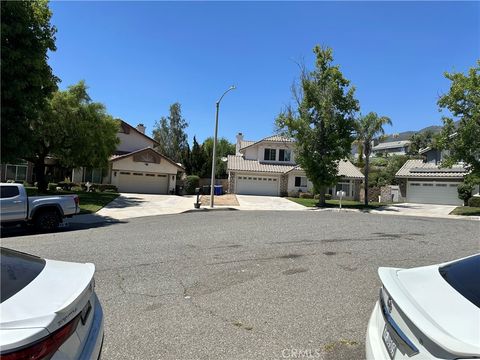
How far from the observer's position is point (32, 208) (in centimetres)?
1423

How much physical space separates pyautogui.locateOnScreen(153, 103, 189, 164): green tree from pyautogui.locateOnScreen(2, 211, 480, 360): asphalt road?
177 feet

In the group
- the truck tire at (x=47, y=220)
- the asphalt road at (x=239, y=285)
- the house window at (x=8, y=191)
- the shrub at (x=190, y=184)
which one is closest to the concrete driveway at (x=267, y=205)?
the shrub at (x=190, y=184)

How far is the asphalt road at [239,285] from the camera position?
175 inches

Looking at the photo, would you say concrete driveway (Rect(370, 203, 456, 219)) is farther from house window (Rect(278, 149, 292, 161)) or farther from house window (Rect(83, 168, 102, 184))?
house window (Rect(83, 168, 102, 184))

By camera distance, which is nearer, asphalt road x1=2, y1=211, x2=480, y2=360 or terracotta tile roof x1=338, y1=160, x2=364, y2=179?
asphalt road x1=2, y1=211, x2=480, y2=360

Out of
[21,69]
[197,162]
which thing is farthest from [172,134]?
[21,69]

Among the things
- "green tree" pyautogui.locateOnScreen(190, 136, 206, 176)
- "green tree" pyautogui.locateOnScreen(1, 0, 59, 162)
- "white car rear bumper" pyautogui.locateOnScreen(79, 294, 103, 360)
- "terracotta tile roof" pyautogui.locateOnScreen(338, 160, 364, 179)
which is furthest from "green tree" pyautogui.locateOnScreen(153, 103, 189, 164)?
"white car rear bumper" pyautogui.locateOnScreen(79, 294, 103, 360)

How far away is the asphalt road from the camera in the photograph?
175 inches

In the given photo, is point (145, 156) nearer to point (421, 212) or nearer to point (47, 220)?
point (421, 212)

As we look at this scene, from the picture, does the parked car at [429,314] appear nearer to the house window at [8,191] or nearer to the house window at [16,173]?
the house window at [8,191]

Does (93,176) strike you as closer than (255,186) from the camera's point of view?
Yes

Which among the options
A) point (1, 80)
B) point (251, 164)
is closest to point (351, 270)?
point (1, 80)
